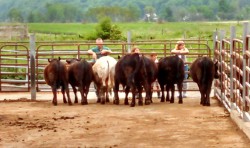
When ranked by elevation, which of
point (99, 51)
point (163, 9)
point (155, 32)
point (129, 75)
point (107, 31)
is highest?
point (163, 9)

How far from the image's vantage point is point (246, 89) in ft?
38.1

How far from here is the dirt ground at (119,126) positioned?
10555mm

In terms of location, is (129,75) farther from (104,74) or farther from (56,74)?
(56,74)

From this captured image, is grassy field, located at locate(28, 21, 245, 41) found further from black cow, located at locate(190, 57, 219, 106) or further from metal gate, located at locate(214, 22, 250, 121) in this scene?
black cow, located at locate(190, 57, 219, 106)

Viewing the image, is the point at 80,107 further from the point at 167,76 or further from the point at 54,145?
the point at 54,145

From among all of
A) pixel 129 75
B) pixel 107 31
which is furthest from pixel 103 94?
pixel 107 31

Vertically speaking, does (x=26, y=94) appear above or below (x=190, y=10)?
below

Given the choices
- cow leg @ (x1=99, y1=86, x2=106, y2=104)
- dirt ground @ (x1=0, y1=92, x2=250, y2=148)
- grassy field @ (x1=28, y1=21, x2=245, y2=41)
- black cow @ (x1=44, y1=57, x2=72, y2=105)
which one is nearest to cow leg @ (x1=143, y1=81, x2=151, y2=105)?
dirt ground @ (x1=0, y1=92, x2=250, y2=148)

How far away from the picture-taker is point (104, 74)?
16062mm

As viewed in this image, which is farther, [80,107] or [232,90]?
[80,107]

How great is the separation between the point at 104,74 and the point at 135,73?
3.48 ft

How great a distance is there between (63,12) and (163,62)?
122069 mm

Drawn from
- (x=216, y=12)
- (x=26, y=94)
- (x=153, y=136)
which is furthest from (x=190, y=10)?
(x=153, y=136)

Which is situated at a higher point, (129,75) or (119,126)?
(129,75)
